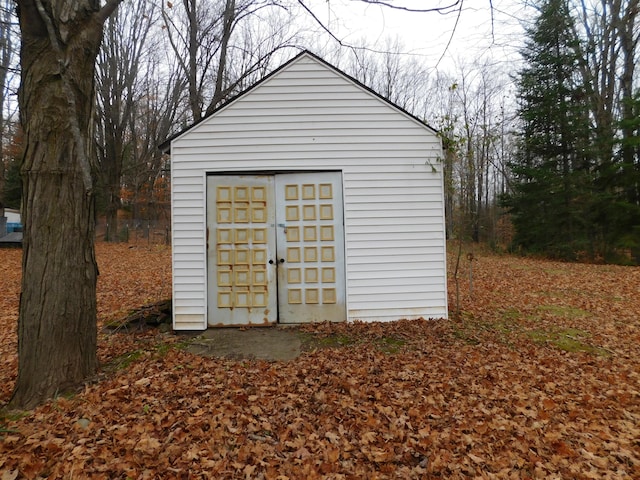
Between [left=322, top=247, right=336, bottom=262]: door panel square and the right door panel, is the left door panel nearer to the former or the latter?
the right door panel

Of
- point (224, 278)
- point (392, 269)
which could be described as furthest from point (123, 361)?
point (392, 269)

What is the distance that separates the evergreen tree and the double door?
16.2 metres

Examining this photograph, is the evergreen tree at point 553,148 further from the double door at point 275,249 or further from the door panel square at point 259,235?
the door panel square at point 259,235

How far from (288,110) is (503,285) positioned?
28.9ft

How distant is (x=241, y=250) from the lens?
6648mm

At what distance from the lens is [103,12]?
4180 millimetres

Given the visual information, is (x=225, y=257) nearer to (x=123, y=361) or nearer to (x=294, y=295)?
(x=294, y=295)

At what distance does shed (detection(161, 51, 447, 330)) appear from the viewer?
6.60m

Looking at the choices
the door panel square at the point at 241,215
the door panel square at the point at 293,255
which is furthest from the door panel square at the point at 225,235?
the door panel square at the point at 293,255

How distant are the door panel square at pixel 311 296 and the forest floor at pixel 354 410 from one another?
0.47m

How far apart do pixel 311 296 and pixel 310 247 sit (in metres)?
0.89

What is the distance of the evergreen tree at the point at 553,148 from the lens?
59.1 ft

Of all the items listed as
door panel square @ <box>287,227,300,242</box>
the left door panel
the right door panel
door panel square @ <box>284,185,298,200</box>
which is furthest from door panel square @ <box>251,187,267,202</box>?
door panel square @ <box>287,227,300,242</box>

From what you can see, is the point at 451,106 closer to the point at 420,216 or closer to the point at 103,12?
the point at 420,216
